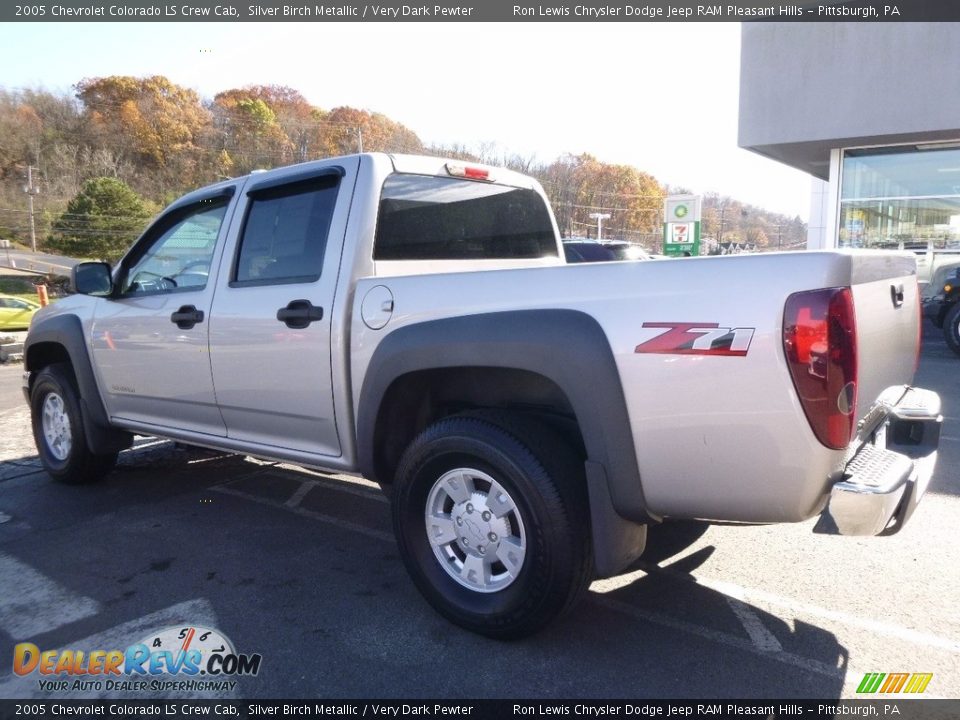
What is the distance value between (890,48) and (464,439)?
1628 centimetres

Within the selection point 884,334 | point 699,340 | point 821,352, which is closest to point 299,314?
point 699,340

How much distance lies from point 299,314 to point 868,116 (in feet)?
51.8

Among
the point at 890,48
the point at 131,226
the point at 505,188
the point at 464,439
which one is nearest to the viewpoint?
the point at 464,439

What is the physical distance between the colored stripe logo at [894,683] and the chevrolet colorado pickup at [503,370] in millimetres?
556

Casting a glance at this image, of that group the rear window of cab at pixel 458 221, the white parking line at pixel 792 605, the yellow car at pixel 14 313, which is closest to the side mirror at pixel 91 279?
the rear window of cab at pixel 458 221

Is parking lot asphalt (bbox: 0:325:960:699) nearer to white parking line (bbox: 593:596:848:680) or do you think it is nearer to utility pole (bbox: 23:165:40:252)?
white parking line (bbox: 593:596:848:680)

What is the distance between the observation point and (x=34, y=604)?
335cm

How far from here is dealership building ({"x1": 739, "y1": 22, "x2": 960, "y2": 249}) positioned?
14625mm

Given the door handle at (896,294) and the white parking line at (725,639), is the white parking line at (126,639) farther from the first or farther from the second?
the door handle at (896,294)

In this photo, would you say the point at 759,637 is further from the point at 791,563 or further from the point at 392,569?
the point at 392,569

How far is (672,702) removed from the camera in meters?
2.52

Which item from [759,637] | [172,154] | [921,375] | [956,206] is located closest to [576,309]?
[759,637]

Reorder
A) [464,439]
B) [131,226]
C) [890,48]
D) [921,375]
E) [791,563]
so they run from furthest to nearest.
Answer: [131,226] < [890,48] < [921,375] < [791,563] < [464,439]

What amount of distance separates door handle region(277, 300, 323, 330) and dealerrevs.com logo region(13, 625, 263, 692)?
1423 mm
